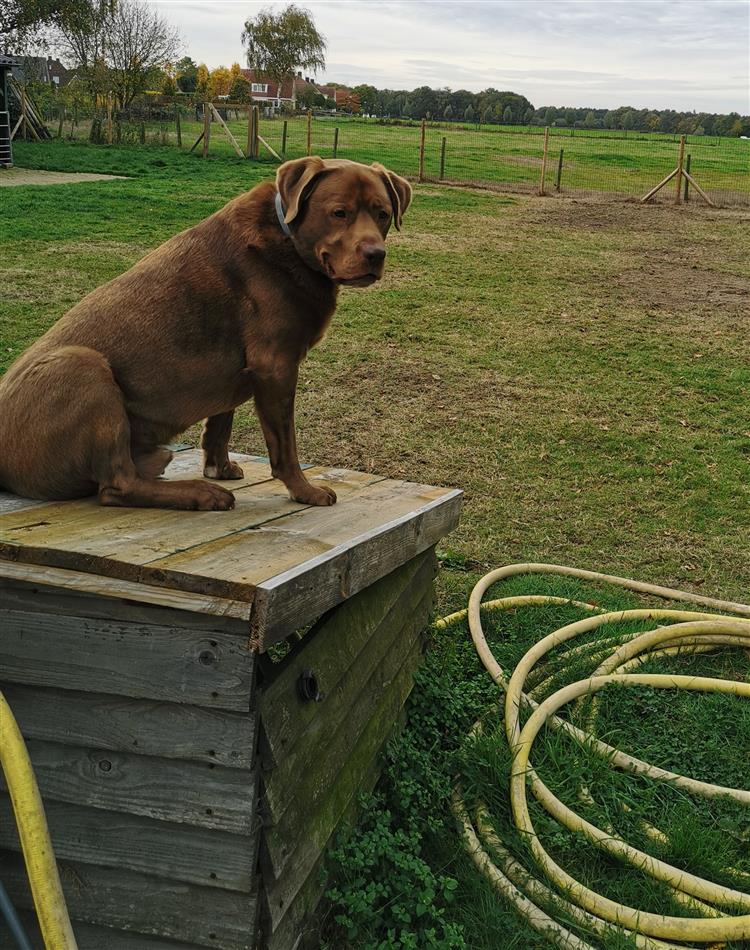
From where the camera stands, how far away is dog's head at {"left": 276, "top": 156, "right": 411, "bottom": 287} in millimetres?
3021

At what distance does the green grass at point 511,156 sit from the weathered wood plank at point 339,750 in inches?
886

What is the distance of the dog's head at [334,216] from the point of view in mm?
3021

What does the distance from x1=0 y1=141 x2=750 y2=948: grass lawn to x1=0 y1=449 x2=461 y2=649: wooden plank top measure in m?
0.92

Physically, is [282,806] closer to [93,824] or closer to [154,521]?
[93,824]

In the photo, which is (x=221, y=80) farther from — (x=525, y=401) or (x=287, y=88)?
(x=525, y=401)

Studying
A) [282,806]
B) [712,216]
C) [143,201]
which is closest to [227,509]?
[282,806]

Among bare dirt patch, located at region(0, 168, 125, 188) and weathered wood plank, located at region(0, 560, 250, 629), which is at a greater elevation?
bare dirt patch, located at region(0, 168, 125, 188)

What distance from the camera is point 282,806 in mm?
2400

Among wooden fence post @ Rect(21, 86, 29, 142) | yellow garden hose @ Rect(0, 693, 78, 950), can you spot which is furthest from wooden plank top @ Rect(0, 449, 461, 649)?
wooden fence post @ Rect(21, 86, 29, 142)

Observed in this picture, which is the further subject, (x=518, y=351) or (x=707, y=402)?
(x=518, y=351)

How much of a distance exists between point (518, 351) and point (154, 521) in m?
7.19

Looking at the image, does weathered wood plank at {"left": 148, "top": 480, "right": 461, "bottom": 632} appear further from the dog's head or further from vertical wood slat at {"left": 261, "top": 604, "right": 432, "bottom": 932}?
the dog's head

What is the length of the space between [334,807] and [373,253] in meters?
1.78

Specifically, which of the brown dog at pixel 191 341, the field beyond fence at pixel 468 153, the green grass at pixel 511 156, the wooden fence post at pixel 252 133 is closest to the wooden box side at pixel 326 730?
the brown dog at pixel 191 341
